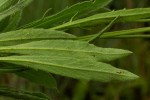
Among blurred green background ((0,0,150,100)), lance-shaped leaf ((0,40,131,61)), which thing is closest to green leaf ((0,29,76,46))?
lance-shaped leaf ((0,40,131,61))

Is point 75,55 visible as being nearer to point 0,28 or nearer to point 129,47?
point 0,28

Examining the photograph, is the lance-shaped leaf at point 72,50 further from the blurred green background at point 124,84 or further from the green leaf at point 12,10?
the blurred green background at point 124,84

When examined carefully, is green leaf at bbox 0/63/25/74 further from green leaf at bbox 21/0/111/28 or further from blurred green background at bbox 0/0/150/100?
blurred green background at bbox 0/0/150/100

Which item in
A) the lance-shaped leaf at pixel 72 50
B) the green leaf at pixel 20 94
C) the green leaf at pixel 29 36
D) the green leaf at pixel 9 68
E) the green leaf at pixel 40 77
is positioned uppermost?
the green leaf at pixel 29 36

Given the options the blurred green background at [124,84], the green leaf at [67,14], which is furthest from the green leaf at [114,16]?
the blurred green background at [124,84]

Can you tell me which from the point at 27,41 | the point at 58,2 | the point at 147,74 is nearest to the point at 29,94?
the point at 27,41

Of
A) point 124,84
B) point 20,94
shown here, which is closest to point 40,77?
point 20,94
